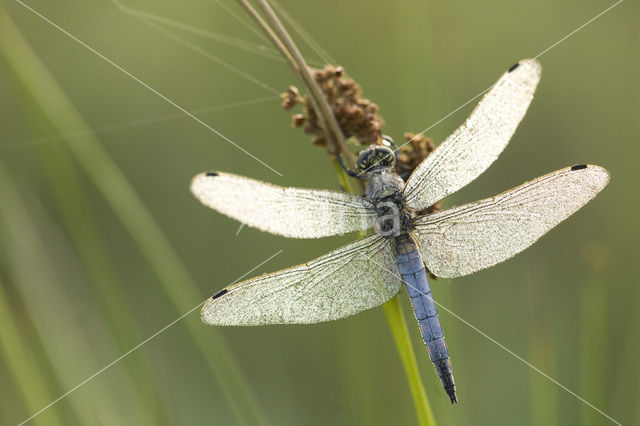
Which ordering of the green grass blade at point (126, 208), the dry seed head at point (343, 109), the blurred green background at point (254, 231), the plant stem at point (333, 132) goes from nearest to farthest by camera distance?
the plant stem at point (333, 132)
the dry seed head at point (343, 109)
the green grass blade at point (126, 208)
the blurred green background at point (254, 231)

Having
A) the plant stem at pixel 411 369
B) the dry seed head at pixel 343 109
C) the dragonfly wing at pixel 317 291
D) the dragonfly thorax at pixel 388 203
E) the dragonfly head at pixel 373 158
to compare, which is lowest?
the plant stem at pixel 411 369

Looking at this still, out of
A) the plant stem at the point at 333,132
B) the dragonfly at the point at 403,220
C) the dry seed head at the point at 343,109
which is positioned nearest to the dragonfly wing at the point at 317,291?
the dragonfly at the point at 403,220

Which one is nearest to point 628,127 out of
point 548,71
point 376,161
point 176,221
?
point 548,71

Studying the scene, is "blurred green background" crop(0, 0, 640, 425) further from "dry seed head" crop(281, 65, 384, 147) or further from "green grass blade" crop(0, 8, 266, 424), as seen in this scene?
"dry seed head" crop(281, 65, 384, 147)

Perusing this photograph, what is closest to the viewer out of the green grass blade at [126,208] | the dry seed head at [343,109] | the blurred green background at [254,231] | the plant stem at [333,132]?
the plant stem at [333,132]

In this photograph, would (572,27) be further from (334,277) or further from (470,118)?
(334,277)

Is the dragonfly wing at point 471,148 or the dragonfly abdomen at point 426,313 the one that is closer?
the dragonfly abdomen at point 426,313

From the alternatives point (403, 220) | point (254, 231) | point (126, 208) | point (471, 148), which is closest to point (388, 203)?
point (403, 220)

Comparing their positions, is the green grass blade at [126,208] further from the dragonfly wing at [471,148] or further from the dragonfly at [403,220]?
the dragonfly wing at [471,148]
